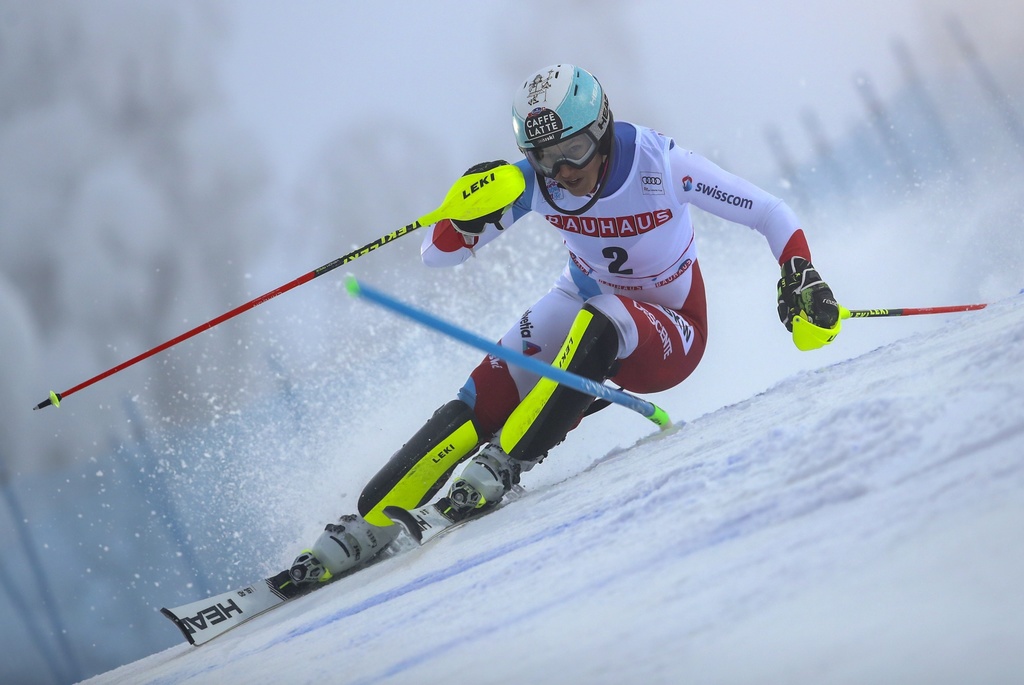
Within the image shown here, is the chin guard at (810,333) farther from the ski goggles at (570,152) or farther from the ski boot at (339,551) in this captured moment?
the ski boot at (339,551)

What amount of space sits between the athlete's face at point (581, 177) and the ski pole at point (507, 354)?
20.2 inches

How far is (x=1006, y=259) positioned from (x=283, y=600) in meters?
4.35

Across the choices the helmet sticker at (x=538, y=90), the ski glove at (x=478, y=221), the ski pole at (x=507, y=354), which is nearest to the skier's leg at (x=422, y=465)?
the ski pole at (x=507, y=354)

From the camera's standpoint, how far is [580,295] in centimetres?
271

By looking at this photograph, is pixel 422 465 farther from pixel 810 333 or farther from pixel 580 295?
pixel 810 333

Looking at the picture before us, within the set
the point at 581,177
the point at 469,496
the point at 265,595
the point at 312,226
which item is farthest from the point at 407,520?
the point at 312,226

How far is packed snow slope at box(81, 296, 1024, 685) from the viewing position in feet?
2.54

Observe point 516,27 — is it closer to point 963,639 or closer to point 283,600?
point 283,600

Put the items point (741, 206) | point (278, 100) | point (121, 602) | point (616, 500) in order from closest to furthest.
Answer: point (616, 500)
point (741, 206)
point (121, 602)
point (278, 100)

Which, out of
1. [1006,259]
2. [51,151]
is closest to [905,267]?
[1006,259]

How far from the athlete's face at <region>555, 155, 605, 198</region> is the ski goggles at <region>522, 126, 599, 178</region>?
0.01 meters

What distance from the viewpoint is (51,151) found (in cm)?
527

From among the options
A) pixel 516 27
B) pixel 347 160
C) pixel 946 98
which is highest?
pixel 516 27

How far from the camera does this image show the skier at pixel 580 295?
7.51 feet
